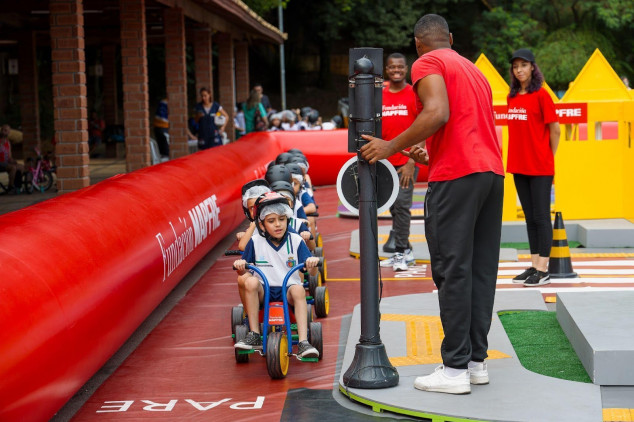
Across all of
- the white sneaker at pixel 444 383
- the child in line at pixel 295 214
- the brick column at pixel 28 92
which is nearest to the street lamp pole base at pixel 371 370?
the white sneaker at pixel 444 383

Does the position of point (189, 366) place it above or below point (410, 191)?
below

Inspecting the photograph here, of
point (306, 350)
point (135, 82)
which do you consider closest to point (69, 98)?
point (135, 82)

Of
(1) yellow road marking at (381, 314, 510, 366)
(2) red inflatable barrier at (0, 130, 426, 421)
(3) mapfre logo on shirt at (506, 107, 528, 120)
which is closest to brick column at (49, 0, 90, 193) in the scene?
(2) red inflatable barrier at (0, 130, 426, 421)

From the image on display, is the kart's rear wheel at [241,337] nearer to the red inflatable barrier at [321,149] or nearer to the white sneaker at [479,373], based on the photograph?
the white sneaker at [479,373]

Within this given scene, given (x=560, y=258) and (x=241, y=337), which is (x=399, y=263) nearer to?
(x=560, y=258)

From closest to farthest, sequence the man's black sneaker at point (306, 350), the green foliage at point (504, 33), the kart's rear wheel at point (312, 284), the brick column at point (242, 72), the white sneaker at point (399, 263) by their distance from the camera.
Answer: the man's black sneaker at point (306, 350)
the kart's rear wheel at point (312, 284)
the white sneaker at point (399, 263)
the brick column at point (242, 72)
the green foliage at point (504, 33)

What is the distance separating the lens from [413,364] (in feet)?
22.8

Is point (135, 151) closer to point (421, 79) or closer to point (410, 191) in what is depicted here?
point (410, 191)

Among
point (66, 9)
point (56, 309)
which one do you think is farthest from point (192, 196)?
point (56, 309)

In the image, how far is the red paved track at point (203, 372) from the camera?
21.3 feet

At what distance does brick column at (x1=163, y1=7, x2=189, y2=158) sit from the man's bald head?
13.4 metres

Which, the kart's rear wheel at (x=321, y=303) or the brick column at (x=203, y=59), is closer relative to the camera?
the kart's rear wheel at (x=321, y=303)

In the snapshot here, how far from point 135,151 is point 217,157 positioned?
2.22 m

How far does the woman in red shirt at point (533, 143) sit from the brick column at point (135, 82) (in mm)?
7756
